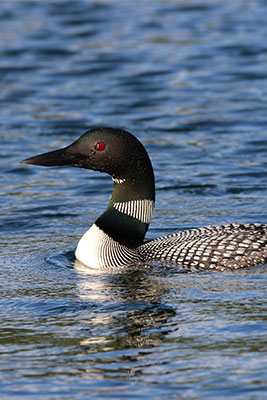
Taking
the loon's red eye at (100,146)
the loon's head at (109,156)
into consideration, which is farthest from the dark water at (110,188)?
the loon's red eye at (100,146)

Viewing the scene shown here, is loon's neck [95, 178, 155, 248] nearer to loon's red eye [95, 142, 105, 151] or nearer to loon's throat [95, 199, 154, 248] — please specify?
loon's throat [95, 199, 154, 248]

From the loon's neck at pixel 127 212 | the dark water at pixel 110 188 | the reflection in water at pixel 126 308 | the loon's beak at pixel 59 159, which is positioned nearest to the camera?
the dark water at pixel 110 188

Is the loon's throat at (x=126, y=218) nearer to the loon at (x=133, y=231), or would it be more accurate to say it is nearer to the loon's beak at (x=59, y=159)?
the loon at (x=133, y=231)

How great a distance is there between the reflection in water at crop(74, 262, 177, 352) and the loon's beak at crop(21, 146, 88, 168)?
2.49ft

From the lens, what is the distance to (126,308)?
6031 millimetres

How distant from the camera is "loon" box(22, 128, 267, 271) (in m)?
6.77

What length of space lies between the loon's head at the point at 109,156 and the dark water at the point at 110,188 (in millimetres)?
747

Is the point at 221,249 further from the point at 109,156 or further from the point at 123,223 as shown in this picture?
the point at 109,156

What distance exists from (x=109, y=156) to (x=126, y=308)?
1422 mm

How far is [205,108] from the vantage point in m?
12.9

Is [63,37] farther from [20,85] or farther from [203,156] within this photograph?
[203,156]

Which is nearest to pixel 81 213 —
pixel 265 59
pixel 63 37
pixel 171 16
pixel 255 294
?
pixel 255 294

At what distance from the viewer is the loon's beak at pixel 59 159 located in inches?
275

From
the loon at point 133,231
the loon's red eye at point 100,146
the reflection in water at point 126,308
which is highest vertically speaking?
the loon's red eye at point 100,146
